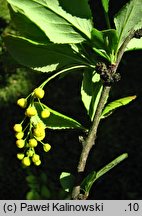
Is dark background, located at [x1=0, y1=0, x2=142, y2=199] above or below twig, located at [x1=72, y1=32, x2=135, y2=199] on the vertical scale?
below

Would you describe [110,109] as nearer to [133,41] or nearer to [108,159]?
[133,41]

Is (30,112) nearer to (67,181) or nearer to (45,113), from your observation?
(45,113)

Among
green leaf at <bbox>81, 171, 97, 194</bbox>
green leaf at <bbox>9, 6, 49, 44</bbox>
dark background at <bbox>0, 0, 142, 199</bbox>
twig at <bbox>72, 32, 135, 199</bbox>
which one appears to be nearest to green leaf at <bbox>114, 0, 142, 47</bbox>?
twig at <bbox>72, 32, 135, 199</bbox>

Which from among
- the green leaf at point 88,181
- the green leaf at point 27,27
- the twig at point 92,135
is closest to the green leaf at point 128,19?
the twig at point 92,135

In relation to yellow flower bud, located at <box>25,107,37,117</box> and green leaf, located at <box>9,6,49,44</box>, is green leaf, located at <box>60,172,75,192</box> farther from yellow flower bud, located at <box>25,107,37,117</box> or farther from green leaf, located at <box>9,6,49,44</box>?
green leaf, located at <box>9,6,49,44</box>

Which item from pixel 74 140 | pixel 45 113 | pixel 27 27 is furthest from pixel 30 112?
pixel 74 140

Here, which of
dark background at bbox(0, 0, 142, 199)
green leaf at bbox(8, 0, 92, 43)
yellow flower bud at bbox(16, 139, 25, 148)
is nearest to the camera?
green leaf at bbox(8, 0, 92, 43)

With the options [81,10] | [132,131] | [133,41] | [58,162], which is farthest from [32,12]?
[132,131]

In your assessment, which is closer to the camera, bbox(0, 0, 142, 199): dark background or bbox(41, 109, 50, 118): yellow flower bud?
bbox(41, 109, 50, 118): yellow flower bud
